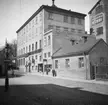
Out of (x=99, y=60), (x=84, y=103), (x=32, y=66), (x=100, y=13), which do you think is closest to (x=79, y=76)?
(x=99, y=60)

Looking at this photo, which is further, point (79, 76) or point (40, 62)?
point (40, 62)

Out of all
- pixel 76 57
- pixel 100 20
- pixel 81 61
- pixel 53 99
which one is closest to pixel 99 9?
pixel 100 20

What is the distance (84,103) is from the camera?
7.29 m

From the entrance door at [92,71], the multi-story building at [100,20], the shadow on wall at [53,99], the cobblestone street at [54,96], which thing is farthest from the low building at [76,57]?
the multi-story building at [100,20]

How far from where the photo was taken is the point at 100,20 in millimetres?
39219

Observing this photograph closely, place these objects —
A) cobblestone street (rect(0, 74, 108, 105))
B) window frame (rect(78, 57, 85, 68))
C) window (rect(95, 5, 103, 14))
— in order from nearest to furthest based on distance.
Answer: cobblestone street (rect(0, 74, 108, 105)) < window frame (rect(78, 57, 85, 68)) < window (rect(95, 5, 103, 14))

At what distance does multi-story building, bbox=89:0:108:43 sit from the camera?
1481 inches

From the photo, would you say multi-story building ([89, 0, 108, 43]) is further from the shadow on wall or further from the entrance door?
the shadow on wall

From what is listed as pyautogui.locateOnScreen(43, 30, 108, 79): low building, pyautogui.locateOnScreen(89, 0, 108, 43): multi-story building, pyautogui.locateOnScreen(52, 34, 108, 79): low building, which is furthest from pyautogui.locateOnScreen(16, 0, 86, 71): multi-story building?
pyautogui.locateOnScreen(52, 34, 108, 79): low building

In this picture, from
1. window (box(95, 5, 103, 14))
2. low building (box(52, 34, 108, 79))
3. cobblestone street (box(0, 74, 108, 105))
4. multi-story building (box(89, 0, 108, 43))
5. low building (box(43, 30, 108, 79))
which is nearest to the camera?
cobblestone street (box(0, 74, 108, 105))

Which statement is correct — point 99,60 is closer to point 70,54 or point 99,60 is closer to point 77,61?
point 77,61

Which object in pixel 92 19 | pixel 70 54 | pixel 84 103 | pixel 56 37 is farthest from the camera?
pixel 92 19

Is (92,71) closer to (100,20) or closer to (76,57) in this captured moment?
(76,57)

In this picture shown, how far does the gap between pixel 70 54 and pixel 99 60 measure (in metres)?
5.44
